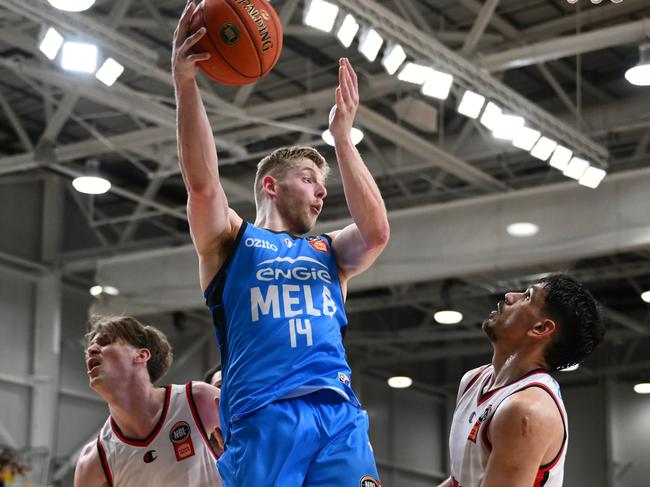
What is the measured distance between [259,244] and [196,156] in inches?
17.0

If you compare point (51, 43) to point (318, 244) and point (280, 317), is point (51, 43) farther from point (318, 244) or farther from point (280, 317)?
point (280, 317)

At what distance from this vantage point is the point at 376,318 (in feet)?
81.9

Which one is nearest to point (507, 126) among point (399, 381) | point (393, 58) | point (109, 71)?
point (393, 58)

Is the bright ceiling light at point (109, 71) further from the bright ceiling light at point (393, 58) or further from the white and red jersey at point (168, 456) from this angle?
the white and red jersey at point (168, 456)

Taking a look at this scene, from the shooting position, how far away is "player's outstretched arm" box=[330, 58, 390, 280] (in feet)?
Answer: 14.1

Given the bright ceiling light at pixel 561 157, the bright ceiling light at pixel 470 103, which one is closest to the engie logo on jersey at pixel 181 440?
the bright ceiling light at pixel 470 103

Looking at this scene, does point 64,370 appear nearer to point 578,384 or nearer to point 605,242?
point 605,242

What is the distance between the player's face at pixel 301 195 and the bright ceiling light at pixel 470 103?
789cm

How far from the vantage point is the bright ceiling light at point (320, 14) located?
10.3 metres

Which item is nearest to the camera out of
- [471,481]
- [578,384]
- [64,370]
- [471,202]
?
[471,481]

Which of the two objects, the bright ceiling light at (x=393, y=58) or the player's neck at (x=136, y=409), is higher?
the bright ceiling light at (x=393, y=58)

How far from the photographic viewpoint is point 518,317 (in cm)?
453

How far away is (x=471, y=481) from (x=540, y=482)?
34cm

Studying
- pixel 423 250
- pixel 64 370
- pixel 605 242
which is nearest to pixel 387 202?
pixel 423 250
